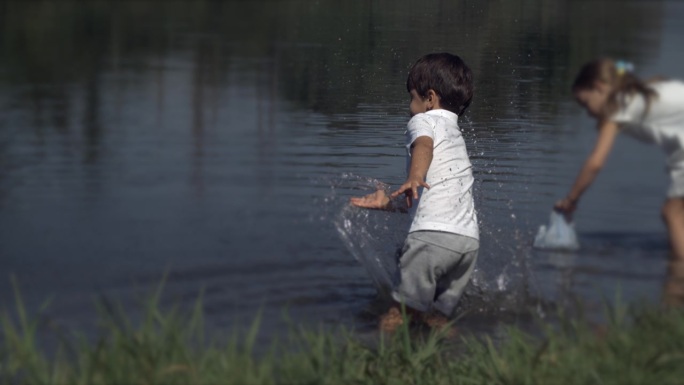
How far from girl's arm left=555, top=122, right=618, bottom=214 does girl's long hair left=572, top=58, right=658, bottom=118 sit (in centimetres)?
6

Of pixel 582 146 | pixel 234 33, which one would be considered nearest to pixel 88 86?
pixel 234 33

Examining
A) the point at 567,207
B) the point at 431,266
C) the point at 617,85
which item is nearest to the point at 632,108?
the point at 617,85

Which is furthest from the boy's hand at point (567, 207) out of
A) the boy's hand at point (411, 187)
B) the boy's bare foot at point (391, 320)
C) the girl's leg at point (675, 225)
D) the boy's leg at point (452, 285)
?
the boy's bare foot at point (391, 320)

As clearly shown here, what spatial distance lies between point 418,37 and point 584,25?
1291mm

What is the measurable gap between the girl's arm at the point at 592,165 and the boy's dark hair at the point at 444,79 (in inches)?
48.9

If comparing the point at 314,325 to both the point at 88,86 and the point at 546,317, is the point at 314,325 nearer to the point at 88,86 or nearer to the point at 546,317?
the point at 546,317

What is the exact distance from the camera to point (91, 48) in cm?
1662

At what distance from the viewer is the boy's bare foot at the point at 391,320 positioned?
5004mm

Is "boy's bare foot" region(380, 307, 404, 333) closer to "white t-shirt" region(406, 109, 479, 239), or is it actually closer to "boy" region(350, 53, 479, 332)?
"boy" region(350, 53, 479, 332)

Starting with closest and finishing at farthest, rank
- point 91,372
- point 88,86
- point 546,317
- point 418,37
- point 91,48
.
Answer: point 91,372
point 546,317
point 418,37
point 88,86
point 91,48

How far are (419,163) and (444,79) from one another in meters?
0.55

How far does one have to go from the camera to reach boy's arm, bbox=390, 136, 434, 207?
471cm

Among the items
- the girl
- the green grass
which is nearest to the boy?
the green grass

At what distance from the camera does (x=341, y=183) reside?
21.6 ft
